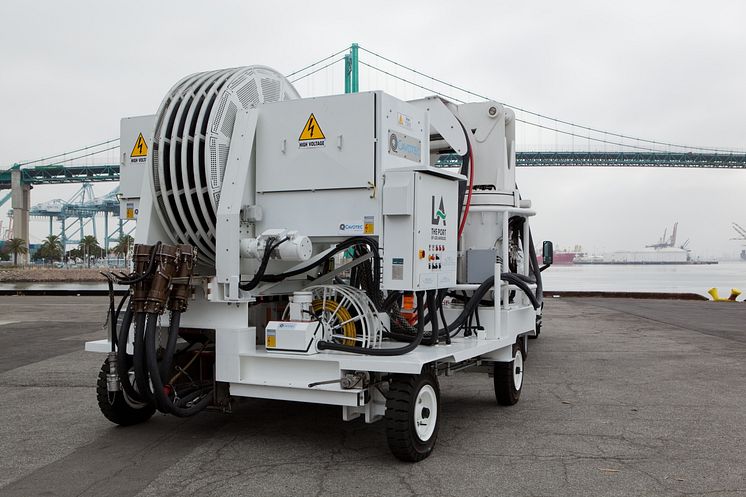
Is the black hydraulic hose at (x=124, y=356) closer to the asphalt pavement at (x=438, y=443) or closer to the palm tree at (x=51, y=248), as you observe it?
the asphalt pavement at (x=438, y=443)

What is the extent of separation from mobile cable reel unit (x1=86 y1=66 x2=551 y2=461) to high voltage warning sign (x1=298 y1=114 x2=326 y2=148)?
1 cm

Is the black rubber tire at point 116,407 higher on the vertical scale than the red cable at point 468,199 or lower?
lower

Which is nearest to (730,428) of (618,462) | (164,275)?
(618,462)

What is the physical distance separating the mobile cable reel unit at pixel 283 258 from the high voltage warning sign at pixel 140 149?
0.03 metres

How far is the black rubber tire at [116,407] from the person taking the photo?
233 inches

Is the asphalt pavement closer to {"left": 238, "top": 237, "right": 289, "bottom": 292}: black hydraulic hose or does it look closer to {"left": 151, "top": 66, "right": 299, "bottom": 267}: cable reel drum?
{"left": 238, "top": 237, "right": 289, "bottom": 292}: black hydraulic hose

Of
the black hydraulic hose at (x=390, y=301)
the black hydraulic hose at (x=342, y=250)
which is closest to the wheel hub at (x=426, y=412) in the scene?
the black hydraulic hose at (x=390, y=301)

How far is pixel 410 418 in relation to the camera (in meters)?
4.98

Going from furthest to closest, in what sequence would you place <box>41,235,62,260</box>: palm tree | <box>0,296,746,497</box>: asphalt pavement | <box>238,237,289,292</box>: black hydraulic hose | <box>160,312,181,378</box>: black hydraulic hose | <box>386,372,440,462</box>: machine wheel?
<box>41,235,62,260</box>: palm tree
<box>238,237,289,292</box>: black hydraulic hose
<box>160,312,181,378</box>: black hydraulic hose
<box>386,372,440,462</box>: machine wheel
<box>0,296,746,497</box>: asphalt pavement

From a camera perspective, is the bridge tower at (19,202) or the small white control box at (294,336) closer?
the small white control box at (294,336)

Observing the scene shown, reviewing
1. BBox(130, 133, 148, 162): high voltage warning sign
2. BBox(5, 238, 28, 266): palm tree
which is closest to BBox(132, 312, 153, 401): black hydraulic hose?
BBox(130, 133, 148, 162): high voltage warning sign

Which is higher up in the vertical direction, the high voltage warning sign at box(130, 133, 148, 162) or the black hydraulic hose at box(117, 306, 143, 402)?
the high voltage warning sign at box(130, 133, 148, 162)

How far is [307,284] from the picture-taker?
6691 mm

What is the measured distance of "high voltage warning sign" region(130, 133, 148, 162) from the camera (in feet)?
20.9
